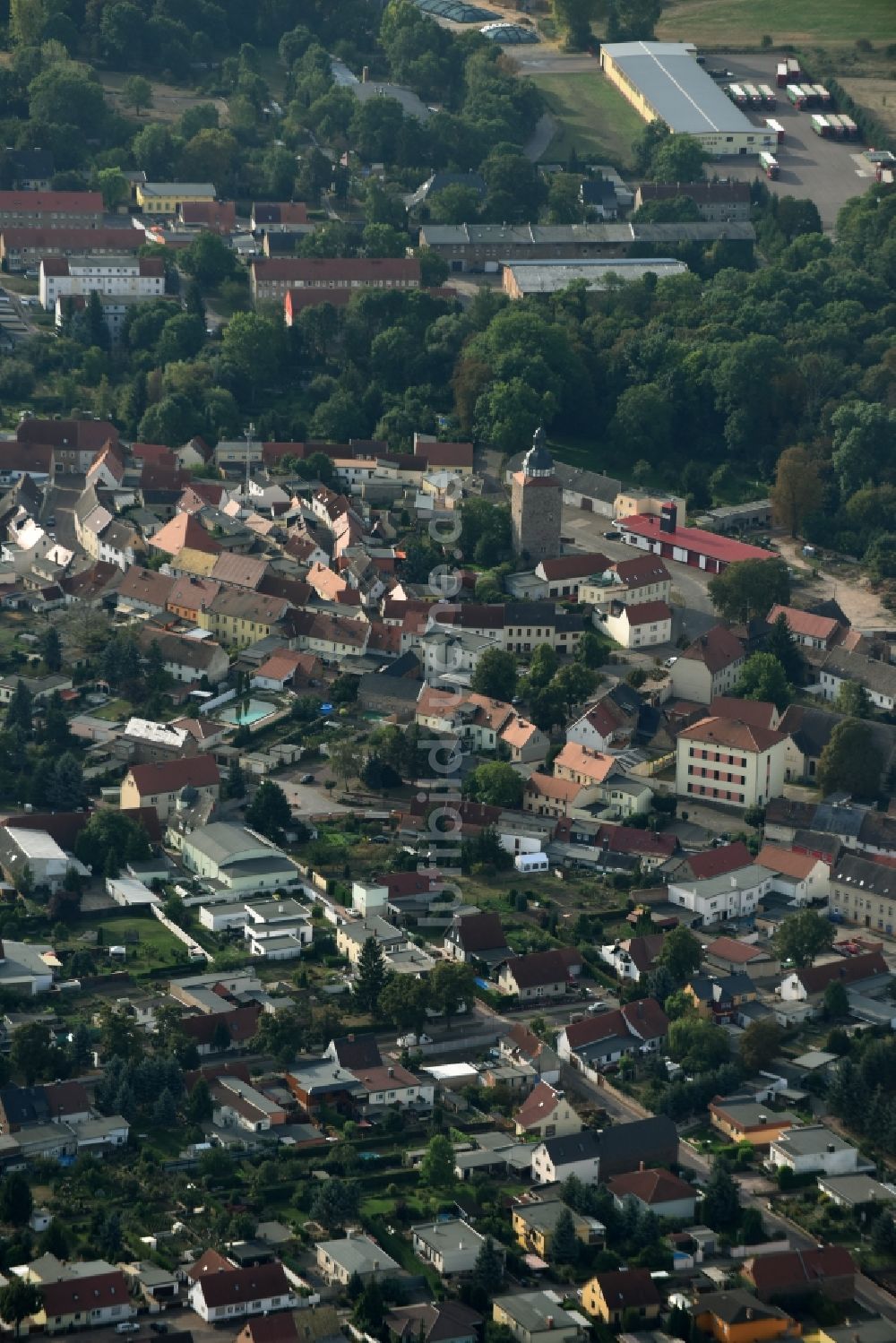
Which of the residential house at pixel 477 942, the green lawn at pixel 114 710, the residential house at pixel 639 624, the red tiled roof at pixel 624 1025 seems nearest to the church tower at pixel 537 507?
the residential house at pixel 639 624

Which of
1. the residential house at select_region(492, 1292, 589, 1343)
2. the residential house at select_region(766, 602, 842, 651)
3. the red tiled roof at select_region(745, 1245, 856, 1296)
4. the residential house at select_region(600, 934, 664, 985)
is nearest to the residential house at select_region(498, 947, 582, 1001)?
the residential house at select_region(600, 934, 664, 985)

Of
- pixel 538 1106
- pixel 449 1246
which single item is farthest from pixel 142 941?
pixel 449 1246

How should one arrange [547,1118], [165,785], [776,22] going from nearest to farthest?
[547,1118] < [165,785] < [776,22]

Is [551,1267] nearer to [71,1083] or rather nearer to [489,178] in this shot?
[71,1083]

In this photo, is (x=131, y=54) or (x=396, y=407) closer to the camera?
(x=396, y=407)

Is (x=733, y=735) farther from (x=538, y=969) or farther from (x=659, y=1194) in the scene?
(x=659, y=1194)

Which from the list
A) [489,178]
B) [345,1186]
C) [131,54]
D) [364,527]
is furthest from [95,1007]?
[131,54]
